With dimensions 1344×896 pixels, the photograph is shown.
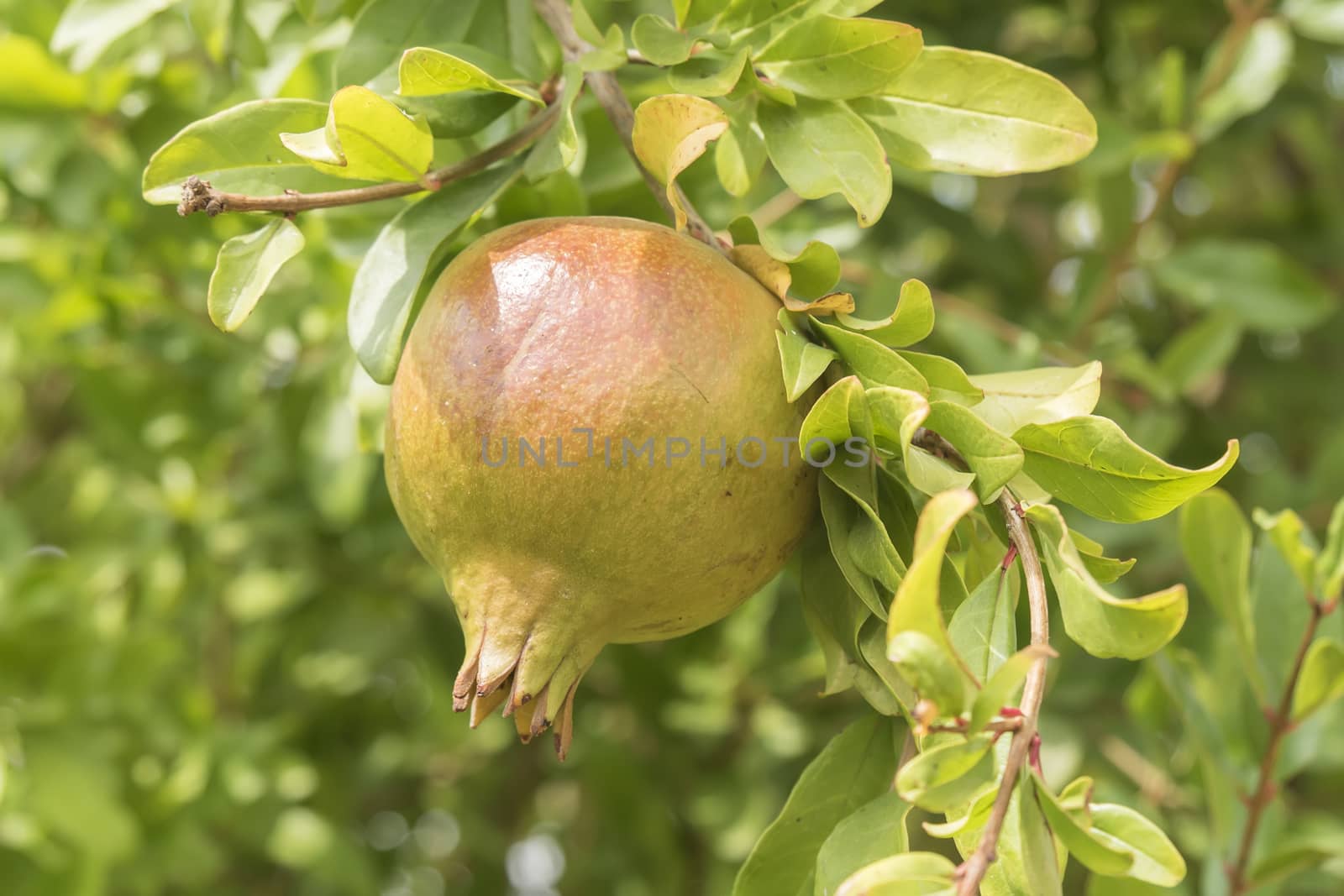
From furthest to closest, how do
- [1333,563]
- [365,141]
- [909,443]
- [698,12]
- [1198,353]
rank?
[1198,353], [1333,563], [698,12], [365,141], [909,443]

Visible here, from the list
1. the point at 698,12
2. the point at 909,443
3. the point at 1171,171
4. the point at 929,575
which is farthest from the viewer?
the point at 1171,171

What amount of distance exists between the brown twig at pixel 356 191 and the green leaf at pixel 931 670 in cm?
43

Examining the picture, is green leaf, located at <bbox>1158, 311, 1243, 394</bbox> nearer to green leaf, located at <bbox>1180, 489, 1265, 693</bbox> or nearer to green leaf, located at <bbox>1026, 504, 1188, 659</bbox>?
green leaf, located at <bbox>1180, 489, 1265, 693</bbox>

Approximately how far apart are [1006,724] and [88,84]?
1283 mm

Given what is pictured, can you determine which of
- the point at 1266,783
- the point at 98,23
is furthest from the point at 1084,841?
the point at 98,23

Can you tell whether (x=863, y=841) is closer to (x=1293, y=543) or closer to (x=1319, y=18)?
(x=1293, y=543)

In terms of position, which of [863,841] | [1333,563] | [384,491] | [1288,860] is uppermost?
[863,841]

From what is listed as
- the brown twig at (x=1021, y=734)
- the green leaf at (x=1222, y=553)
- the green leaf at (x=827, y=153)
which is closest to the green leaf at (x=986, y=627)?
the brown twig at (x=1021, y=734)

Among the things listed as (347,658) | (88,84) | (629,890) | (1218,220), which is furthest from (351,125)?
(1218,220)

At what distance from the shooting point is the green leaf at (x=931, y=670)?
543mm

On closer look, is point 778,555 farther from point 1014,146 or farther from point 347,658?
point 347,658

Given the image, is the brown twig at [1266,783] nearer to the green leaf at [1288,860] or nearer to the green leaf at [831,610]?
the green leaf at [1288,860]

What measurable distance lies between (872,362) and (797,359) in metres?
0.04

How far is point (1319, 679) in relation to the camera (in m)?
1.06
